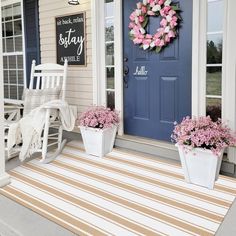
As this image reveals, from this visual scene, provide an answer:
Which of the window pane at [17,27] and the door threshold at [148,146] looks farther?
the window pane at [17,27]

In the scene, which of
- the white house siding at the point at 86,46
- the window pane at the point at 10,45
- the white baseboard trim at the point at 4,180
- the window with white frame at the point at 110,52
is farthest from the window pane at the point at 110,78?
the window pane at the point at 10,45

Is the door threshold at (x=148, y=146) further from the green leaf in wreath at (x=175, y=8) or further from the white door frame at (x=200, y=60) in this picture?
the green leaf in wreath at (x=175, y=8)

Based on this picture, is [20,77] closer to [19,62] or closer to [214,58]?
[19,62]

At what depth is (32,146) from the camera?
3.25m

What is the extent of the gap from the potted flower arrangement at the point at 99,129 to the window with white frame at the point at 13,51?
2.20m

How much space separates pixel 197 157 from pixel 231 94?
0.71 m

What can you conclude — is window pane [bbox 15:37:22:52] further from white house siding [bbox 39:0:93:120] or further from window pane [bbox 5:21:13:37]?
white house siding [bbox 39:0:93:120]

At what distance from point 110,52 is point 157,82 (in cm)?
81

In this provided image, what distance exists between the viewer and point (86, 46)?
4.14m

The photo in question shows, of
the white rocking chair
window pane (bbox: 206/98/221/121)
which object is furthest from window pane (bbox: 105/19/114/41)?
window pane (bbox: 206/98/221/121)

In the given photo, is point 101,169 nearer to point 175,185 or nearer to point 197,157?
point 175,185

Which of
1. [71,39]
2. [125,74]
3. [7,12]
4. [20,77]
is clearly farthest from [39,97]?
[7,12]

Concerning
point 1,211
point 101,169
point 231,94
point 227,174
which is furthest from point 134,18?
point 1,211

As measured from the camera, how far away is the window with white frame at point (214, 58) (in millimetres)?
2955
